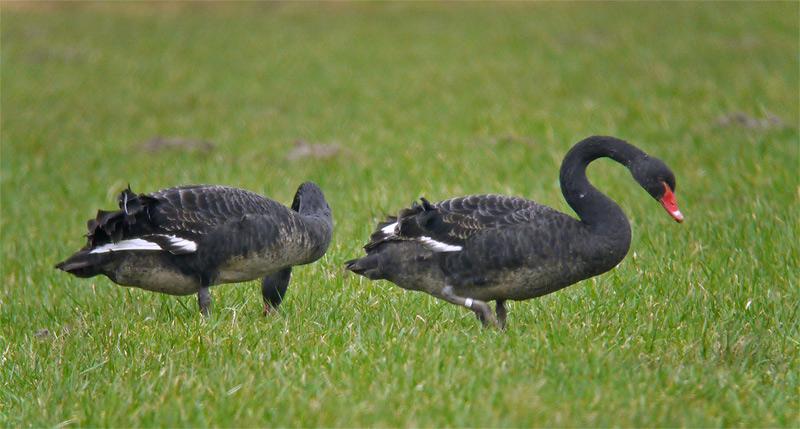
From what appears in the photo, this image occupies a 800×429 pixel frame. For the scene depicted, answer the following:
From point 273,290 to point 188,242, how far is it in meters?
0.71

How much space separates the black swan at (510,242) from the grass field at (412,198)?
0.32 metres

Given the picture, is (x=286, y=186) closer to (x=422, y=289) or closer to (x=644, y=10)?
(x=422, y=289)

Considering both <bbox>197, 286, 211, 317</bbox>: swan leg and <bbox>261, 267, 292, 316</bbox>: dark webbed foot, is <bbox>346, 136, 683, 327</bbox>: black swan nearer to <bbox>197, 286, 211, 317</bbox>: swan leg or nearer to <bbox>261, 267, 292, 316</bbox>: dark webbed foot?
Result: <bbox>261, 267, 292, 316</bbox>: dark webbed foot

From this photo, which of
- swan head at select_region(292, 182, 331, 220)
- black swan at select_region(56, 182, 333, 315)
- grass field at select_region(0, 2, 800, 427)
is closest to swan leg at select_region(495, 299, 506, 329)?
grass field at select_region(0, 2, 800, 427)

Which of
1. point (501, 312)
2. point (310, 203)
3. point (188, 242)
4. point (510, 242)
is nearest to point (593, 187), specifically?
point (510, 242)

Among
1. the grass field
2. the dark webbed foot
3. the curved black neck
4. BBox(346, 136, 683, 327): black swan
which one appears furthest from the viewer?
the dark webbed foot

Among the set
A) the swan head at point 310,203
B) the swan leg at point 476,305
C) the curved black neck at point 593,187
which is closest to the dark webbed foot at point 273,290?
the swan head at point 310,203

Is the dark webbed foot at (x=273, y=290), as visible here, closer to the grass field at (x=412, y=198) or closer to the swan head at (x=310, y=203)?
the grass field at (x=412, y=198)

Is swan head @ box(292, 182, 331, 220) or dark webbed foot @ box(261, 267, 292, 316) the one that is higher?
swan head @ box(292, 182, 331, 220)

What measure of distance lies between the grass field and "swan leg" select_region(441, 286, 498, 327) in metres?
0.18

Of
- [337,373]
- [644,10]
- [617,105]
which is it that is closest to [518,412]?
[337,373]

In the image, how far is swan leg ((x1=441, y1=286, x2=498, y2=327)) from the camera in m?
6.44

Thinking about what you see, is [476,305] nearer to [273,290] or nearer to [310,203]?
[273,290]

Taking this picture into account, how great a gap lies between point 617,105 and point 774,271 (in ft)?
28.0
